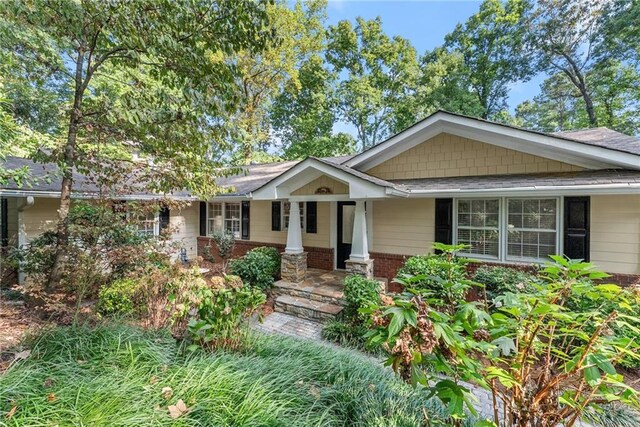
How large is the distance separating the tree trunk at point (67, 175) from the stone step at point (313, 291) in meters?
4.85

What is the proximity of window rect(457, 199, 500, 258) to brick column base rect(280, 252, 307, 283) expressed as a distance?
459cm

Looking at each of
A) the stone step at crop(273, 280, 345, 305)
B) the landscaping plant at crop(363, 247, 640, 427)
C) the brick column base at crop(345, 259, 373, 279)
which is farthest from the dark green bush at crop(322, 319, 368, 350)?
the landscaping plant at crop(363, 247, 640, 427)

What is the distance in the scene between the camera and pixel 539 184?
6215 mm

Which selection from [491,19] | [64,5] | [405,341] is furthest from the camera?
[491,19]

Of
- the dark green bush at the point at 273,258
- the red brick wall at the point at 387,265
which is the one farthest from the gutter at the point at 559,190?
the dark green bush at the point at 273,258

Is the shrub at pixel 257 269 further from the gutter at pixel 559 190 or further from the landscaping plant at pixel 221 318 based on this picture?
the gutter at pixel 559 190

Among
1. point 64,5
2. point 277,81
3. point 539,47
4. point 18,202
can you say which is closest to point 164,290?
point 64,5

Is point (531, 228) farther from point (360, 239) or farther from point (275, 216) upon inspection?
point (275, 216)

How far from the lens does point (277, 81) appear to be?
20.3 meters

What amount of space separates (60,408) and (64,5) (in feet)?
17.9

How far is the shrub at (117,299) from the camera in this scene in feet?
18.5

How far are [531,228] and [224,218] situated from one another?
433 inches

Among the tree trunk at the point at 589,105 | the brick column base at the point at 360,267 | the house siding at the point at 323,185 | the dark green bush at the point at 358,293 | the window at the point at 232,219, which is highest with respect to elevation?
the tree trunk at the point at 589,105

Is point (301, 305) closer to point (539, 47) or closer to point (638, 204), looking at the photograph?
point (638, 204)
